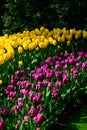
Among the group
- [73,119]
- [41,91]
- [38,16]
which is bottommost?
[73,119]

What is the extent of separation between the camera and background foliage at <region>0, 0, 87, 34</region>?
11.7 metres

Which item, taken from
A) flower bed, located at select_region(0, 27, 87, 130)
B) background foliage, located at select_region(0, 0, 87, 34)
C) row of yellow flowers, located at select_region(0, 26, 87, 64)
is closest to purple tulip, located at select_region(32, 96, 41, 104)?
flower bed, located at select_region(0, 27, 87, 130)

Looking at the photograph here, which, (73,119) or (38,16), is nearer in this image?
(73,119)

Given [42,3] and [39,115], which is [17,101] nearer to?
[39,115]

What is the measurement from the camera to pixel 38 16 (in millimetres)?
12492

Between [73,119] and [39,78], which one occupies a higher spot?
[39,78]

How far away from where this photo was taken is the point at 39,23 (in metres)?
12.6

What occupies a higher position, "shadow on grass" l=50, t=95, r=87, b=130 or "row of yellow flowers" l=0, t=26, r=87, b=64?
"row of yellow flowers" l=0, t=26, r=87, b=64

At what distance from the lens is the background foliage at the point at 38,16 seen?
11.7m

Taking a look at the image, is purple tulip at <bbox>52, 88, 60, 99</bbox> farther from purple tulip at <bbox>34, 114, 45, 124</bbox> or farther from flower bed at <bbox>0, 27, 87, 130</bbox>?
purple tulip at <bbox>34, 114, 45, 124</bbox>

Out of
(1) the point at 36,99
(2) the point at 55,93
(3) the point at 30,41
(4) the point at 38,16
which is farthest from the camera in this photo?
(4) the point at 38,16

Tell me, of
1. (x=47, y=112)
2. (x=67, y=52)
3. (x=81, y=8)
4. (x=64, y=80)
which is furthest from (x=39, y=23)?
(x=47, y=112)

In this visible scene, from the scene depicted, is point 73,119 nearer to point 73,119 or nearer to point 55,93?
point 73,119

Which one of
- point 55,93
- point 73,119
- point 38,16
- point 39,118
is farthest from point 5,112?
point 38,16
